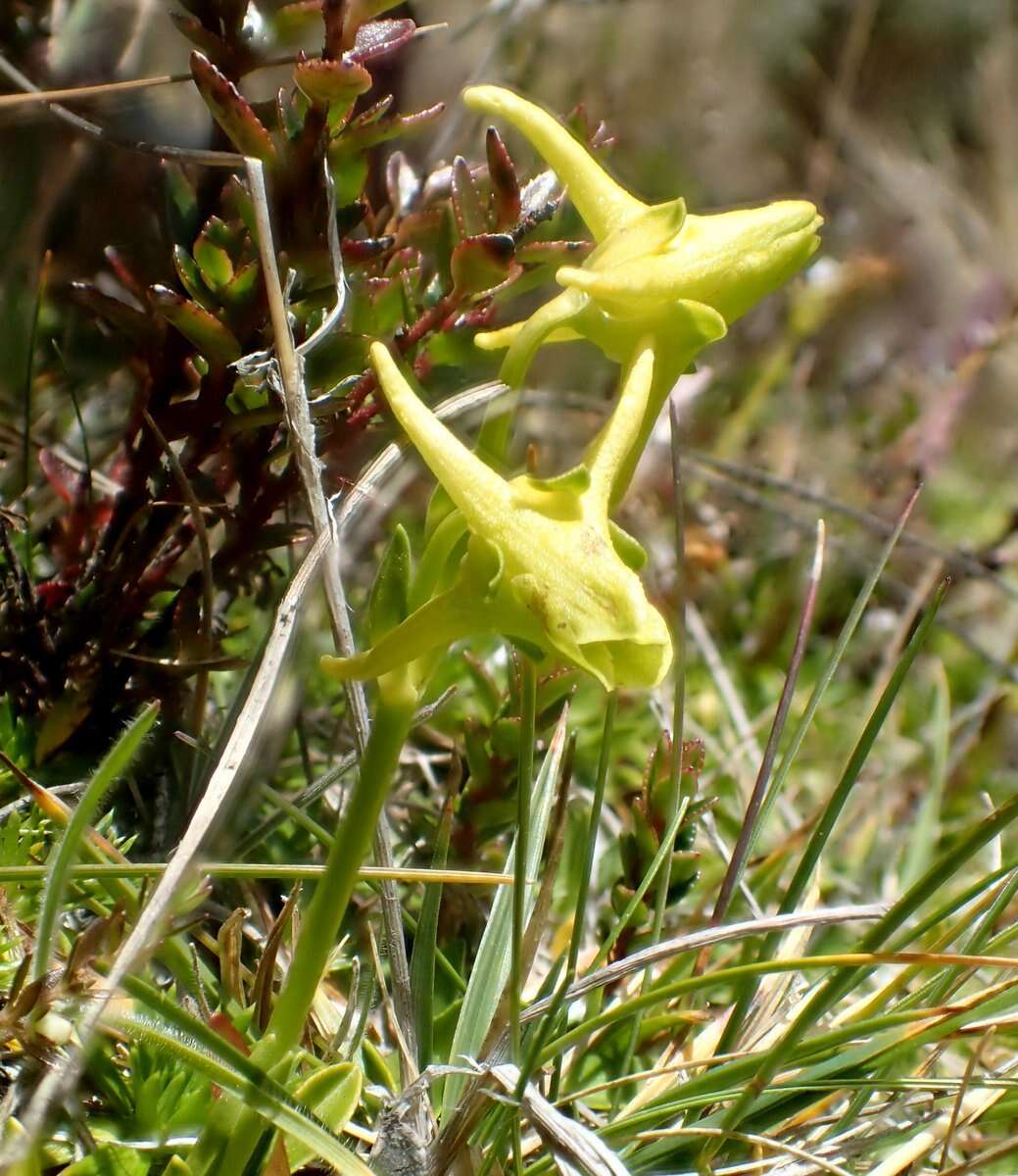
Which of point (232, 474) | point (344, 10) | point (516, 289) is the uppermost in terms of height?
point (344, 10)

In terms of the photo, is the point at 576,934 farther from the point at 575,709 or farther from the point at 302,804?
the point at 575,709

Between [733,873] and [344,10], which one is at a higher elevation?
[344,10]

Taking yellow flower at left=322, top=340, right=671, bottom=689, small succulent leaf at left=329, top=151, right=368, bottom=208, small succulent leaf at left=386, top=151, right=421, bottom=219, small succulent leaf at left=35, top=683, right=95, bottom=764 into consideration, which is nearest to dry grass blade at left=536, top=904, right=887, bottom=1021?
yellow flower at left=322, top=340, right=671, bottom=689

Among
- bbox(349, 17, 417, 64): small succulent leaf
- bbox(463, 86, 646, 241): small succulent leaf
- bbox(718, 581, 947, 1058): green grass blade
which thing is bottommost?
bbox(718, 581, 947, 1058): green grass blade

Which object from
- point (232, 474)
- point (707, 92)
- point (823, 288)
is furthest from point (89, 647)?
point (707, 92)

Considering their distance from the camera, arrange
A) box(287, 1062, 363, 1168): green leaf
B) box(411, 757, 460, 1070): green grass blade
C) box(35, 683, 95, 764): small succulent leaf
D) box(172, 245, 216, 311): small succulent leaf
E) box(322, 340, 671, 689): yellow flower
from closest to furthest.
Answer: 1. box(322, 340, 671, 689): yellow flower
2. box(287, 1062, 363, 1168): green leaf
3. box(411, 757, 460, 1070): green grass blade
4. box(172, 245, 216, 311): small succulent leaf
5. box(35, 683, 95, 764): small succulent leaf

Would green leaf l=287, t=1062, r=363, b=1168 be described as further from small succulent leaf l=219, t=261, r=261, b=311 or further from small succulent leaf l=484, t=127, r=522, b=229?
small succulent leaf l=484, t=127, r=522, b=229
